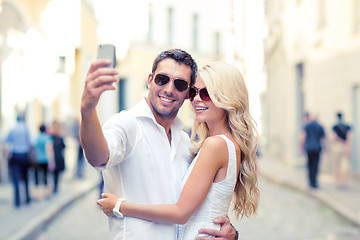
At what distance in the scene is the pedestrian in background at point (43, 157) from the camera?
10.6 meters

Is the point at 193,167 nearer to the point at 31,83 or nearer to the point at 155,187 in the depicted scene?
the point at 155,187

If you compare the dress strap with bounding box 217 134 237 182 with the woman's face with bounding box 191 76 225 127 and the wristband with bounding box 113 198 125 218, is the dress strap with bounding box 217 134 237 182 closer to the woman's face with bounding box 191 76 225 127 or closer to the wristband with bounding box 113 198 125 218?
the woman's face with bounding box 191 76 225 127

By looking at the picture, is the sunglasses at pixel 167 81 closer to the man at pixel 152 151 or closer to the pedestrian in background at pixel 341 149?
the man at pixel 152 151

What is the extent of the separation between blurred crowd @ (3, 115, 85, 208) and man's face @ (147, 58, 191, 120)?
7.66 m

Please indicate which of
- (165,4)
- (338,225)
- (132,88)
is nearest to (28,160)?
(338,225)

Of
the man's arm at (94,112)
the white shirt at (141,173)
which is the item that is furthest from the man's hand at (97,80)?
the white shirt at (141,173)

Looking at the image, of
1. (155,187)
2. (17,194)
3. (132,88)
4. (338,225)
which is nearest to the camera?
(155,187)

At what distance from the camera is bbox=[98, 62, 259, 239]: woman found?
2.59 metres

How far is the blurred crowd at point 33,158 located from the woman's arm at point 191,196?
772 cm

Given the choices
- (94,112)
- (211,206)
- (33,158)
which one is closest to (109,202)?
(211,206)

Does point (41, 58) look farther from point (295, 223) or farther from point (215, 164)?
point (215, 164)

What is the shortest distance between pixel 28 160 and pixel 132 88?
2031 centimetres

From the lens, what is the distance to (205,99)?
2.86 meters

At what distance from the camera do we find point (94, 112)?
2.07 m
